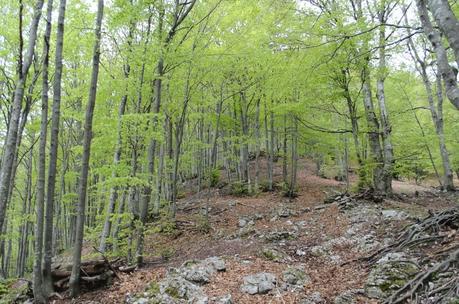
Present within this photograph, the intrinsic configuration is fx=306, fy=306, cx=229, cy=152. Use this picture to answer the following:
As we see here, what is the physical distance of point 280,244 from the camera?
837 cm

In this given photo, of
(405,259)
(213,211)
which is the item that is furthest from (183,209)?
(405,259)

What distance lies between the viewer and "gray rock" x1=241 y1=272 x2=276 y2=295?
18.4 ft

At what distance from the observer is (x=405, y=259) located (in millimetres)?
5207

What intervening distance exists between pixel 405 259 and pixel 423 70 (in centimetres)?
1475

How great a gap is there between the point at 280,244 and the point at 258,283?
2.71 meters

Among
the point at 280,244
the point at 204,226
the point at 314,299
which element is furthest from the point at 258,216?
the point at 314,299

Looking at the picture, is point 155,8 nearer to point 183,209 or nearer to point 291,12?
point 291,12

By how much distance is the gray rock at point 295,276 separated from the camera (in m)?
5.85

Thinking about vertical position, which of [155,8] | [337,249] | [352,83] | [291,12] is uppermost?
[291,12]

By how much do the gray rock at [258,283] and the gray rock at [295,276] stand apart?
0.91ft

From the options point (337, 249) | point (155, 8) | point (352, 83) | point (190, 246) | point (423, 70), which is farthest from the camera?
point (423, 70)

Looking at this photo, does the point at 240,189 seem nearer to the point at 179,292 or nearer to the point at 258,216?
the point at 258,216

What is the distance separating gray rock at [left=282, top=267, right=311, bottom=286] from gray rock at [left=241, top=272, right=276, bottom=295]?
28 centimetres

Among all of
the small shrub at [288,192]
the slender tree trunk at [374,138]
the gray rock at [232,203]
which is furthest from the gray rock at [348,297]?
the small shrub at [288,192]
